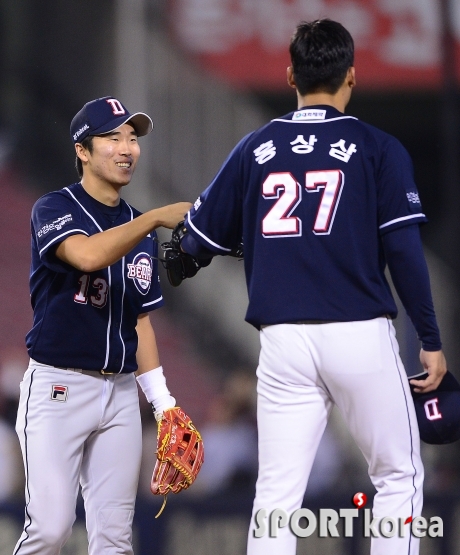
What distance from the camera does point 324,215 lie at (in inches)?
91.3

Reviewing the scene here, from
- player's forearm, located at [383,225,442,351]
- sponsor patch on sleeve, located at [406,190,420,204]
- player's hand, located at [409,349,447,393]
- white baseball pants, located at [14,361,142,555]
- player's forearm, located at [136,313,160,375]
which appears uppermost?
sponsor patch on sleeve, located at [406,190,420,204]

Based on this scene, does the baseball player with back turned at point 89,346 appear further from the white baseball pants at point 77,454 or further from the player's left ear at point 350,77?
the player's left ear at point 350,77

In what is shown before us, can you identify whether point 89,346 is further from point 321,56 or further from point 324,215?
point 321,56

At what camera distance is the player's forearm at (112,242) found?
→ 2.60 m

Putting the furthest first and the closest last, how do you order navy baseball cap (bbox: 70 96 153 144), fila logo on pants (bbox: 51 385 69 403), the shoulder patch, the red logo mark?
the red logo mark
navy baseball cap (bbox: 70 96 153 144)
fila logo on pants (bbox: 51 385 69 403)
the shoulder patch

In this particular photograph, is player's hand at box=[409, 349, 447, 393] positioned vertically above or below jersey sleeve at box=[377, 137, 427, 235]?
below

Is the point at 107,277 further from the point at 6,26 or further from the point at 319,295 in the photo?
the point at 6,26

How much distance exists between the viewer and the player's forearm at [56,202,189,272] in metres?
2.60

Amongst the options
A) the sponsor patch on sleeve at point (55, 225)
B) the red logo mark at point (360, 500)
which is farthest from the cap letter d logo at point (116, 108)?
the red logo mark at point (360, 500)

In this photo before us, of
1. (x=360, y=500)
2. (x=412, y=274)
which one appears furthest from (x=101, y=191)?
(x=360, y=500)

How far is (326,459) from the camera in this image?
17.4 ft

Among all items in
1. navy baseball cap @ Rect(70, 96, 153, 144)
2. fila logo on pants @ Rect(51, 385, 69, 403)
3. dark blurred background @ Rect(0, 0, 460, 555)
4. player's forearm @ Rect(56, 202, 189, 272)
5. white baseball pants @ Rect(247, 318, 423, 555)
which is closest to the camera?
white baseball pants @ Rect(247, 318, 423, 555)

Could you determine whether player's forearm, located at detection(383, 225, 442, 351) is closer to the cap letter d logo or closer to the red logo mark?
the cap letter d logo

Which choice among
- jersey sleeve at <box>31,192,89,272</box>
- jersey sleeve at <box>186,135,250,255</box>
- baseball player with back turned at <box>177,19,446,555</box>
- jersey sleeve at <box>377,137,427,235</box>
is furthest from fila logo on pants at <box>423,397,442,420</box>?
jersey sleeve at <box>31,192,89,272</box>
